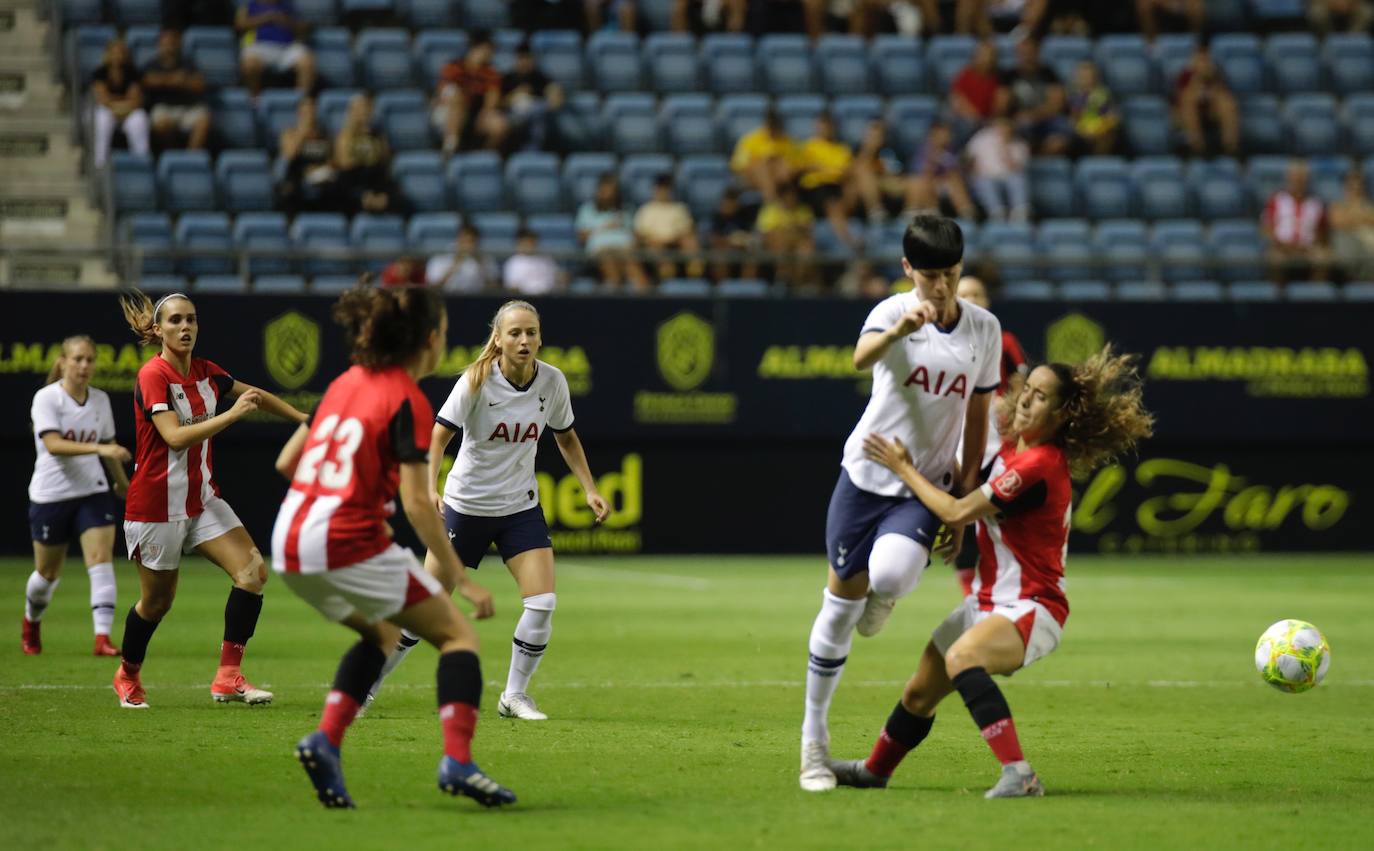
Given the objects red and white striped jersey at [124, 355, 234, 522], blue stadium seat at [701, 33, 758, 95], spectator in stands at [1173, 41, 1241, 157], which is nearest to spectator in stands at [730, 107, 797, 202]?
blue stadium seat at [701, 33, 758, 95]

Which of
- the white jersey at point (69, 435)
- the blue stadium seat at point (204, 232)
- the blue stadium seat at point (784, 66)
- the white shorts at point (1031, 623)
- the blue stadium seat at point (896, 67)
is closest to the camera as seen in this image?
the white shorts at point (1031, 623)

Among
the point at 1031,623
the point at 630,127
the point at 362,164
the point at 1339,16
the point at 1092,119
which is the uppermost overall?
the point at 1339,16

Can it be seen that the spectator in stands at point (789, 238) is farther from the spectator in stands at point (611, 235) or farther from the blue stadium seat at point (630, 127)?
the blue stadium seat at point (630, 127)

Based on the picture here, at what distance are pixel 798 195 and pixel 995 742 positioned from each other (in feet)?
50.4

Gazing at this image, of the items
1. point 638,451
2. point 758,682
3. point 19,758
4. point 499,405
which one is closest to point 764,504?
point 638,451

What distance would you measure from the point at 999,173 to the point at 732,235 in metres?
3.80

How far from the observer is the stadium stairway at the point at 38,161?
66.3 ft

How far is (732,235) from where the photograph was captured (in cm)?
2097

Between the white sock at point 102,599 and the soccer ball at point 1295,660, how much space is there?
7.49m

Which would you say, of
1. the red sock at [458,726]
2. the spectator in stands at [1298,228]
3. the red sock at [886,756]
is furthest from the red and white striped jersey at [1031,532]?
the spectator in stands at [1298,228]

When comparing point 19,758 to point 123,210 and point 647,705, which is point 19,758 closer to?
point 647,705

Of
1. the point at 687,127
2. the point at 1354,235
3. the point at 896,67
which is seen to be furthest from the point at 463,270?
the point at 1354,235

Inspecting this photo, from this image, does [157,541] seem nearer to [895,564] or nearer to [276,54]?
[895,564]

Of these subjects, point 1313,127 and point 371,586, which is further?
point 1313,127
